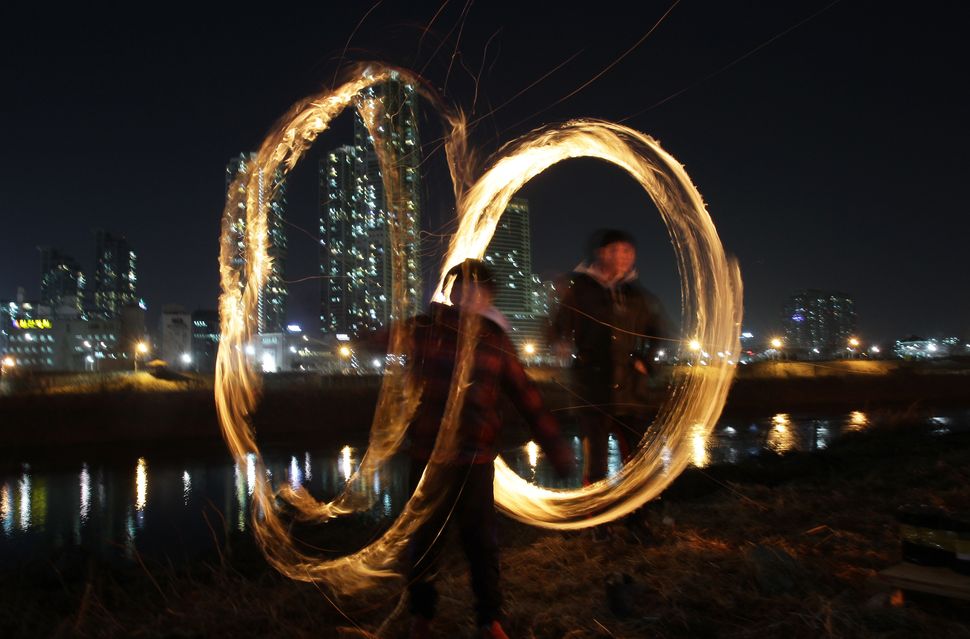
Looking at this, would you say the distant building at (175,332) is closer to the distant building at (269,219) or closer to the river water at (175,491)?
the river water at (175,491)

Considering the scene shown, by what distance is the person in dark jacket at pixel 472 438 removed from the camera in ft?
11.6

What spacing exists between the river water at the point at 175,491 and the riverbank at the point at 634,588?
27.0 inches

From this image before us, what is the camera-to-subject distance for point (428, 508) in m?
3.55

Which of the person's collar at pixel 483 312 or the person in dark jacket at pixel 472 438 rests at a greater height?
the person's collar at pixel 483 312

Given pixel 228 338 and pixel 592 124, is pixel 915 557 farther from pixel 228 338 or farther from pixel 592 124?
pixel 228 338

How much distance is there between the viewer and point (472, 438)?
351 cm

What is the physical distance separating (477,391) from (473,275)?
2.04 feet

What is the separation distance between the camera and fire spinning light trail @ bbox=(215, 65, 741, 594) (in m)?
5.54

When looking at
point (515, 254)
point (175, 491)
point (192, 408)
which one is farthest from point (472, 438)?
point (192, 408)

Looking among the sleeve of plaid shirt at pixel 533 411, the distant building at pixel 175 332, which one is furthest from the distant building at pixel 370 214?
the distant building at pixel 175 332

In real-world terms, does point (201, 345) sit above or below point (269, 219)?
above

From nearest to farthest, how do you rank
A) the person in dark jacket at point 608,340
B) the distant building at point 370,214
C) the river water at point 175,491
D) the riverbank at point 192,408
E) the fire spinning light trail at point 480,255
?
the person in dark jacket at point 608,340 < the fire spinning light trail at point 480,255 < the distant building at point 370,214 < the river water at point 175,491 < the riverbank at point 192,408

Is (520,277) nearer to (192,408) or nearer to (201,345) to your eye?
(192,408)

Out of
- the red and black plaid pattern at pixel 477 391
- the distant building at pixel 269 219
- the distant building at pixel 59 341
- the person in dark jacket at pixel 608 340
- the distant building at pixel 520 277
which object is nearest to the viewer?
the red and black plaid pattern at pixel 477 391
